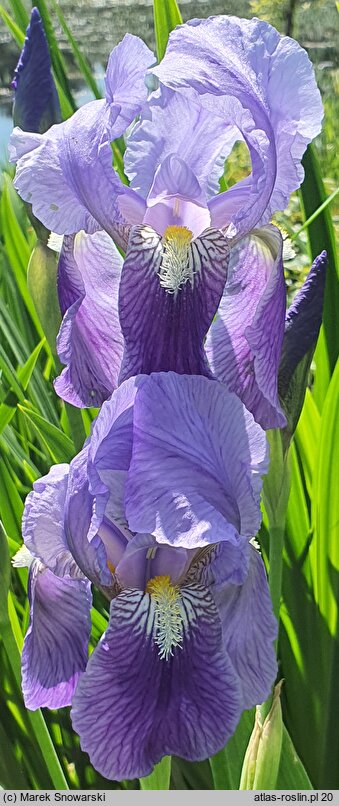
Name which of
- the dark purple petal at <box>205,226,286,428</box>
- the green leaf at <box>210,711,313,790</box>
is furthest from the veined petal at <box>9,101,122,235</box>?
the green leaf at <box>210,711,313,790</box>

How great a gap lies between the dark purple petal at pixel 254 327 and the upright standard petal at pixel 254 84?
5 centimetres

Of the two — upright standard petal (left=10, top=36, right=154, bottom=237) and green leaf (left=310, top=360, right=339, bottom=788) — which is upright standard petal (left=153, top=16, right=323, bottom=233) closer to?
upright standard petal (left=10, top=36, right=154, bottom=237)

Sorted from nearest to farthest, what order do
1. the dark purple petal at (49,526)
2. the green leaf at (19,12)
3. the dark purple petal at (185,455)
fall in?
1. the dark purple petal at (185,455)
2. the dark purple petal at (49,526)
3. the green leaf at (19,12)

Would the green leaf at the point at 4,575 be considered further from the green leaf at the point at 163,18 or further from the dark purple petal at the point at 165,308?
the green leaf at the point at 163,18

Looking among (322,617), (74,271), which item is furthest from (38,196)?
(322,617)

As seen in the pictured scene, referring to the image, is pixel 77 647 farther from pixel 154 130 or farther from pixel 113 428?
pixel 154 130

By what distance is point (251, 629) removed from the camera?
2.19ft

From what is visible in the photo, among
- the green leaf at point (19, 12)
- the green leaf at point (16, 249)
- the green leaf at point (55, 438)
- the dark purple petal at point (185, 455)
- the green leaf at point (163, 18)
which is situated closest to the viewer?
the dark purple petal at point (185, 455)

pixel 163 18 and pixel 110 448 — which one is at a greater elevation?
pixel 163 18

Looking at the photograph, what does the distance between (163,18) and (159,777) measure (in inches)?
31.8

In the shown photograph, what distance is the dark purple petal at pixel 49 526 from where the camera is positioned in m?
0.71

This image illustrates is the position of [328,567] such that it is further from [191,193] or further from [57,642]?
[191,193]

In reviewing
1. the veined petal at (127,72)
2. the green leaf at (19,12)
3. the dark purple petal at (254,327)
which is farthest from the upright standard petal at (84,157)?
the green leaf at (19,12)

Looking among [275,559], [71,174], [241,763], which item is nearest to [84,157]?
[71,174]
